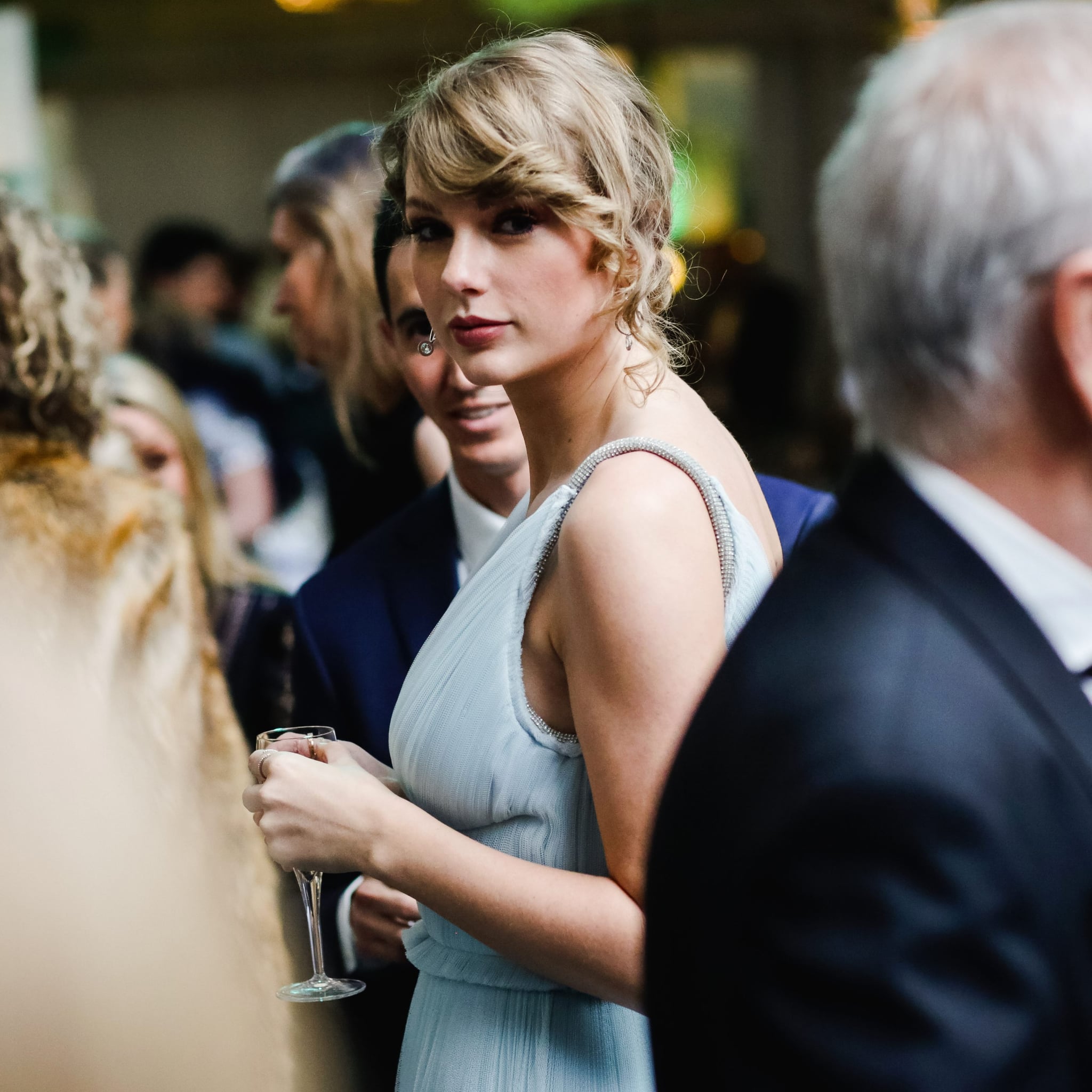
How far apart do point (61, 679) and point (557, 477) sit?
688 mm

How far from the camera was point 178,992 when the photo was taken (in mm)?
753

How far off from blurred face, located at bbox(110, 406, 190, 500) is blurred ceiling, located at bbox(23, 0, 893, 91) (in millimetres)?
8329

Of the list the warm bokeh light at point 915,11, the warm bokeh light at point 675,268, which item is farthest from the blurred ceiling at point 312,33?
the warm bokeh light at point 675,268

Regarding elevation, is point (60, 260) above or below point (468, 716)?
above

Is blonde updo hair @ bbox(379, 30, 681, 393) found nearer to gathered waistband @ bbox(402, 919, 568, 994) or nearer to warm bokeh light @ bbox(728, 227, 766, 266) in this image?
gathered waistband @ bbox(402, 919, 568, 994)

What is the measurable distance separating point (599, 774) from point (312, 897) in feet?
1.75

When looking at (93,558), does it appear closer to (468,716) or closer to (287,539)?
(468,716)

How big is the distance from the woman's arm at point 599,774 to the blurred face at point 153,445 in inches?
80.6

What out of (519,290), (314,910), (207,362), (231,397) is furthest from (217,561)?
(207,362)

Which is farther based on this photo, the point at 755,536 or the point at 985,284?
the point at 755,536

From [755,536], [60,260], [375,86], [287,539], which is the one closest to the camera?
[755,536]

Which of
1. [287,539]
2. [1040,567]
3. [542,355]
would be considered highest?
[287,539]

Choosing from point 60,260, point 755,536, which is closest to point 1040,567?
point 755,536

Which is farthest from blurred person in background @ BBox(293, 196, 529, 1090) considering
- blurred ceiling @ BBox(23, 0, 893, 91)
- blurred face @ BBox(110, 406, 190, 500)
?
blurred ceiling @ BBox(23, 0, 893, 91)
